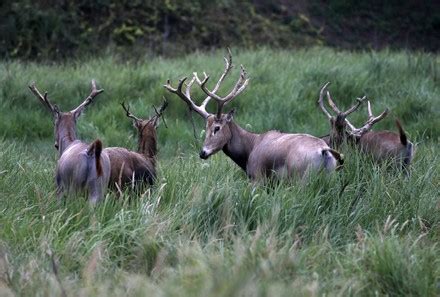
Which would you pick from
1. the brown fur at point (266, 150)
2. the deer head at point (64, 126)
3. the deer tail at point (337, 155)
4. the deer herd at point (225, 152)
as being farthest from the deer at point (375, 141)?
the deer head at point (64, 126)

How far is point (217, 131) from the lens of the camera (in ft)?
33.6

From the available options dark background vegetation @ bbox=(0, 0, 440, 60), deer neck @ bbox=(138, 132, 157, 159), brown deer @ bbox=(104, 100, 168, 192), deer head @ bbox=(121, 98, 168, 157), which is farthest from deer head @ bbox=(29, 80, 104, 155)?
dark background vegetation @ bbox=(0, 0, 440, 60)

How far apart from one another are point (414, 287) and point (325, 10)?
21.3 metres

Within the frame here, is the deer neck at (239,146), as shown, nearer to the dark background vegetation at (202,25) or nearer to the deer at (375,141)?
the deer at (375,141)

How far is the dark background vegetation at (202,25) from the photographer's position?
74.0 feet

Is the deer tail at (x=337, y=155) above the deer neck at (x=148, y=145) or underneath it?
above

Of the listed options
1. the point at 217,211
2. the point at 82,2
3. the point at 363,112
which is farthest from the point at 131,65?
the point at 217,211

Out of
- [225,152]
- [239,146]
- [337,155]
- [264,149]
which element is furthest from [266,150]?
[337,155]

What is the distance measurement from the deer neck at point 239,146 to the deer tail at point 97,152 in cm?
214

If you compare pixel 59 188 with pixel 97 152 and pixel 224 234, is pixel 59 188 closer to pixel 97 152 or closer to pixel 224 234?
pixel 97 152

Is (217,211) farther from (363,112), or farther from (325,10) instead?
(325,10)

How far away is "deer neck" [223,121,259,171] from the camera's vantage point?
10477 millimetres

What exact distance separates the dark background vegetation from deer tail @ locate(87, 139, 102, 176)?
13.7 meters

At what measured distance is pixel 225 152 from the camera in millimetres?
10531
